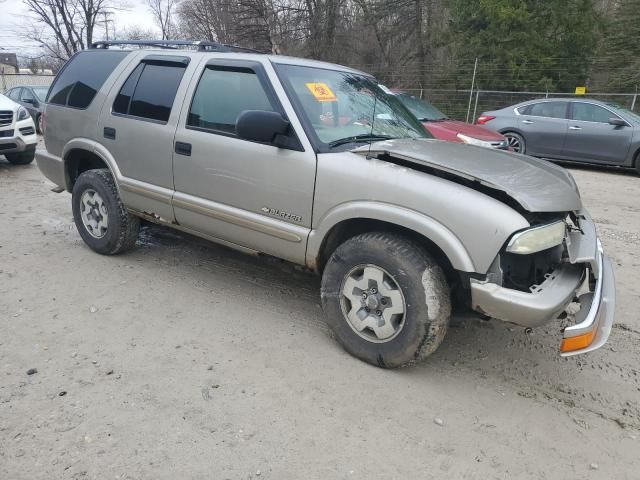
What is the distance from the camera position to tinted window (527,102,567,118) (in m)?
10.6

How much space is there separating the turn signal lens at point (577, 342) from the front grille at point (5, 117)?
9541 millimetres

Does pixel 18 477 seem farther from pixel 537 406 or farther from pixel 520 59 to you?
pixel 520 59

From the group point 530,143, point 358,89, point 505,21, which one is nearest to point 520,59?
point 505,21

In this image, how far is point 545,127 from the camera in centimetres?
1067

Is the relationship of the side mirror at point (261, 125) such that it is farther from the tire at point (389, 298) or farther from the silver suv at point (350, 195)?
the tire at point (389, 298)

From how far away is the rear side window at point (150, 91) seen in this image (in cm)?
397

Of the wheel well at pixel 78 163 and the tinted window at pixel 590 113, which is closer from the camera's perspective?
the wheel well at pixel 78 163

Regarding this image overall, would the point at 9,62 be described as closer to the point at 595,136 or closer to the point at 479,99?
the point at 479,99

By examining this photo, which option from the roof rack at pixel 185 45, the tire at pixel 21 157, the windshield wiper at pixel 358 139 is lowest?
the tire at pixel 21 157

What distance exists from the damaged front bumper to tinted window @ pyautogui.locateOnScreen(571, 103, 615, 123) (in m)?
8.60

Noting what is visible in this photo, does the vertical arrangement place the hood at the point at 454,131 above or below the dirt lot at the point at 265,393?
above

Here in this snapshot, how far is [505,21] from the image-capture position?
1858 cm

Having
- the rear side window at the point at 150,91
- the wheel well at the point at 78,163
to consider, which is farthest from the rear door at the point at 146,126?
the wheel well at the point at 78,163

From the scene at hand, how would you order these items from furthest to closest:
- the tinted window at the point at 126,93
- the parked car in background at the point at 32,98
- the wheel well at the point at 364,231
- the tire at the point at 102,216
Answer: the parked car in background at the point at 32,98
the tire at the point at 102,216
the tinted window at the point at 126,93
the wheel well at the point at 364,231
